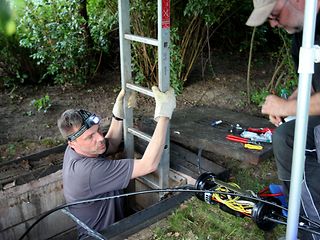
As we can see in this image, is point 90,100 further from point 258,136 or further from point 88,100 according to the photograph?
point 258,136

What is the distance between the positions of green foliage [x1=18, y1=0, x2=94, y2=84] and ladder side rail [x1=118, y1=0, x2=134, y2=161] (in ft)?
5.48

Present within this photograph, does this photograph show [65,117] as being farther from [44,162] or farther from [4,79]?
[4,79]

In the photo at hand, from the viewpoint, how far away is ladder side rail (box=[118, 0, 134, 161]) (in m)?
2.74

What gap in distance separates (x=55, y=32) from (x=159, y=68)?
2.28 metres

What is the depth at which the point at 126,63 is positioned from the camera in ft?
9.46

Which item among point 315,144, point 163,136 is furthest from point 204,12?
point 315,144

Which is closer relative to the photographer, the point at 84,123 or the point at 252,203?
the point at 252,203

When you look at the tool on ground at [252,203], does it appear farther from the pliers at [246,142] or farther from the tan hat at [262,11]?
the tan hat at [262,11]

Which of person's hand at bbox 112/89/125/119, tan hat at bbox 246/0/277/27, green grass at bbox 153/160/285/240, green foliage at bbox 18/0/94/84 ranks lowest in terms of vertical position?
green grass at bbox 153/160/285/240

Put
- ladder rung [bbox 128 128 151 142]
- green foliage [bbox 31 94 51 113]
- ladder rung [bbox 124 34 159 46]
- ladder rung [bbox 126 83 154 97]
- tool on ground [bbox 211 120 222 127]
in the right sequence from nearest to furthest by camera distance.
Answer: ladder rung [bbox 124 34 159 46] → ladder rung [bbox 126 83 154 97] → ladder rung [bbox 128 128 151 142] → tool on ground [bbox 211 120 222 127] → green foliage [bbox 31 94 51 113]

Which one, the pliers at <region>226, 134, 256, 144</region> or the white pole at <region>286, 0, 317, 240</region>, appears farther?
the pliers at <region>226, 134, 256, 144</region>

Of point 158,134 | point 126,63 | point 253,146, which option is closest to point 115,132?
point 126,63

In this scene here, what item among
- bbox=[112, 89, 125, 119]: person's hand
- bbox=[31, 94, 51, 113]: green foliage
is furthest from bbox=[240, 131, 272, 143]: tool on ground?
bbox=[31, 94, 51, 113]: green foliage

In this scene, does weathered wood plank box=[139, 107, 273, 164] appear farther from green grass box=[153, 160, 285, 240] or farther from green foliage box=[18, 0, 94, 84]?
green foliage box=[18, 0, 94, 84]
